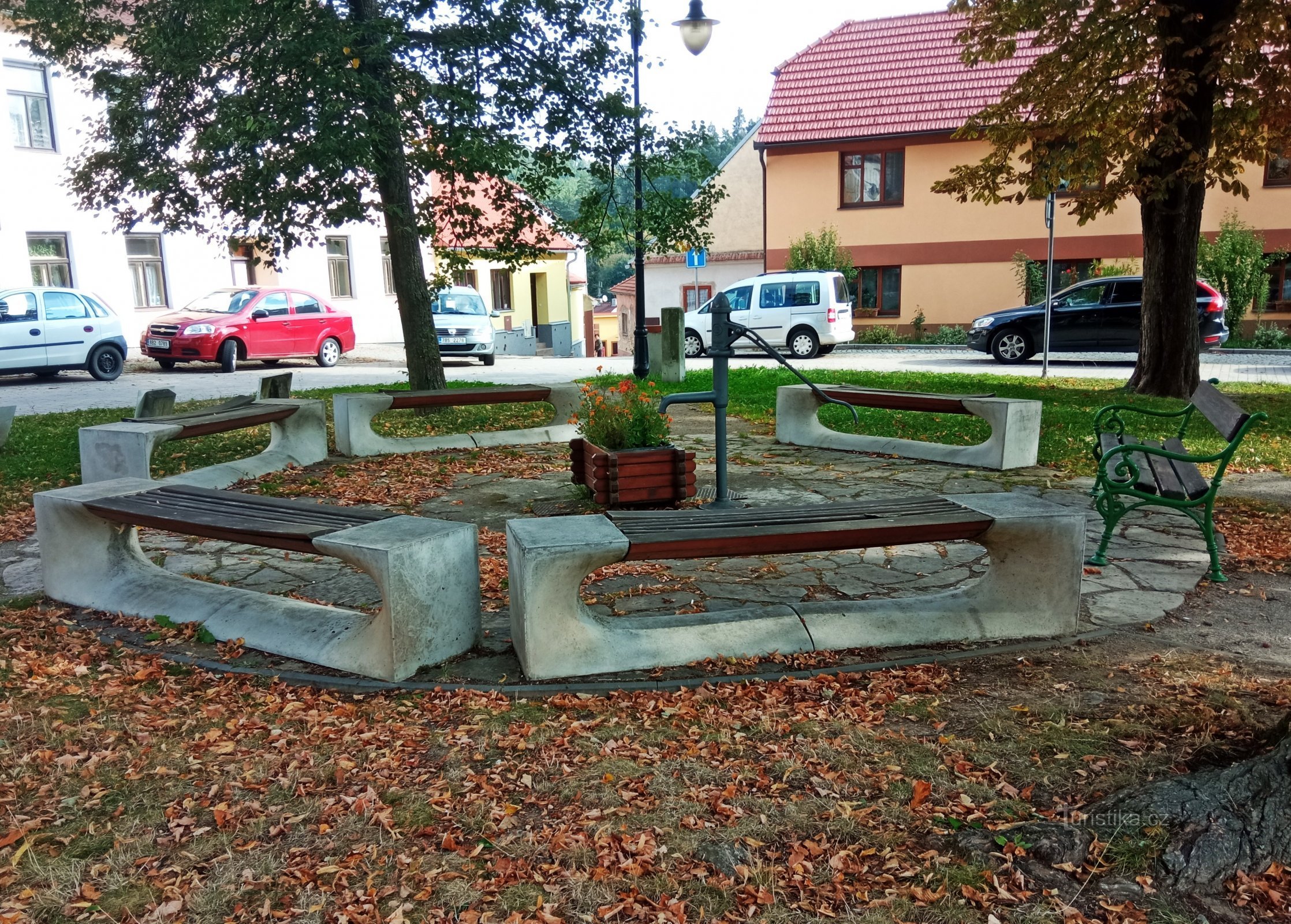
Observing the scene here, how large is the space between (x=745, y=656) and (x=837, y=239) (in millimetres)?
24081

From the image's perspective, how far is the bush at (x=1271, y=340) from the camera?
22.1 m

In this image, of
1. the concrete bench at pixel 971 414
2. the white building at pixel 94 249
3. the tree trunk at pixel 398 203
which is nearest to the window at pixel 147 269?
the white building at pixel 94 249

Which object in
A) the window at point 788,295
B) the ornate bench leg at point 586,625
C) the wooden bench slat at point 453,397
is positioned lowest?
the ornate bench leg at point 586,625

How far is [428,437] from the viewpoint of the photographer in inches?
356

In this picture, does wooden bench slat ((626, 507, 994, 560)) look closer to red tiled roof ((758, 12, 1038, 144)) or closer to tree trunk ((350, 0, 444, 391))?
tree trunk ((350, 0, 444, 391))

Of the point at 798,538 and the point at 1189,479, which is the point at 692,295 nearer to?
the point at 1189,479

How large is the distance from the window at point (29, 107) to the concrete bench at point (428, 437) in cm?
1610

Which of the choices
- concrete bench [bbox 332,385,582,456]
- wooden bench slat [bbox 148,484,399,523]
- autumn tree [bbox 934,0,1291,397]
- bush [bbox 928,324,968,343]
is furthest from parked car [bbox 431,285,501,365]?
wooden bench slat [bbox 148,484,399,523]

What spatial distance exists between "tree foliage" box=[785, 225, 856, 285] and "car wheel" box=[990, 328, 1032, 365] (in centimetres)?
741

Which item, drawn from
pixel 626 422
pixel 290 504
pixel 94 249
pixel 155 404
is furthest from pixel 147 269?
pixel 290 504

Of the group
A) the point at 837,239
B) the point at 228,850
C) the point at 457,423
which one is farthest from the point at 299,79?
the point at 837,239

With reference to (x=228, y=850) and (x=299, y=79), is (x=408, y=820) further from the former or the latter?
(x=299, y=79)

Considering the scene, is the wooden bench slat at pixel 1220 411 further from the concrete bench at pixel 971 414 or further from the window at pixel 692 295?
the window at pixel 692 295

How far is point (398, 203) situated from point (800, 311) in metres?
12.1
